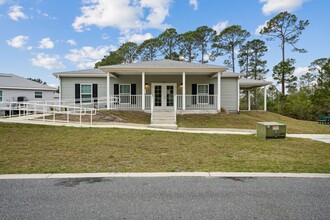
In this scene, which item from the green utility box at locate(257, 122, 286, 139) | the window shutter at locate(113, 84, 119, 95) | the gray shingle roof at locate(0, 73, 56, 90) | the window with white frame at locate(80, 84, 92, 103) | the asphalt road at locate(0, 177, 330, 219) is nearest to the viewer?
the asphalt road at locate(0, 177, 330, 219)

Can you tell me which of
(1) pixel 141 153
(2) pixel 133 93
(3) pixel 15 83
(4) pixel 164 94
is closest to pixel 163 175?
(1) pixel 141 153

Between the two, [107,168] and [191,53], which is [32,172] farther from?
[191,53]

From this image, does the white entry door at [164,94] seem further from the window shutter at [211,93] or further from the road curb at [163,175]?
the road curb at [163,175]

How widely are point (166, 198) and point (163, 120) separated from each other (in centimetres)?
981

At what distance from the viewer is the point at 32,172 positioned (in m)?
4.59

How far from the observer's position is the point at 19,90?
23500mm

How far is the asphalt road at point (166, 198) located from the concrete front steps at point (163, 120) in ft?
25.0

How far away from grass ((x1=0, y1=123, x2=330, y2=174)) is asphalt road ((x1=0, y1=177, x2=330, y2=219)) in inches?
30.3

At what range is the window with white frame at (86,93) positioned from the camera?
17.5 meters

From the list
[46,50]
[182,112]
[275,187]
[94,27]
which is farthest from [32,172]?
[46,50]

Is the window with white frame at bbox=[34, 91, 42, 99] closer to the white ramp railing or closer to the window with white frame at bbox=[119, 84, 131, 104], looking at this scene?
the white ramp railing

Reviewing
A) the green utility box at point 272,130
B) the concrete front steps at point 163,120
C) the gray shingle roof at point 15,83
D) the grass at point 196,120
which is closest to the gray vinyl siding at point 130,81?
the grass at point 196,120

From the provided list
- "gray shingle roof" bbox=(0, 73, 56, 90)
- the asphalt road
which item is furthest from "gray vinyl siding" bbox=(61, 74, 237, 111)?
the asphalt road

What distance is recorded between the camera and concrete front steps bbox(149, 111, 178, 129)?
11930 millimetres
